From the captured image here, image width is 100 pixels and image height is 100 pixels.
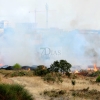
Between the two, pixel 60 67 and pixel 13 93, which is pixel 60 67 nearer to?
pixel 60 67

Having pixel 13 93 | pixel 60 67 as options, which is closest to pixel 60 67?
pixel 60 67

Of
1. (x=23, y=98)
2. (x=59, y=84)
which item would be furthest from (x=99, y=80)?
(x=23, y=98)

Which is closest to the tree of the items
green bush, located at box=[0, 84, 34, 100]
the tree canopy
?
the tree canopy

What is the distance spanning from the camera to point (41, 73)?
4309 cm

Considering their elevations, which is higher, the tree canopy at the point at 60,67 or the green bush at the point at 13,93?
the tree canopy at the point at 60,67

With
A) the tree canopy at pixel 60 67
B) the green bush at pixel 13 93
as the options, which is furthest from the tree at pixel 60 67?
the green bush at pixel 13 93

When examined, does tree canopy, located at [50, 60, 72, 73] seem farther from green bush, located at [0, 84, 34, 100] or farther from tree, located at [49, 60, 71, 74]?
green bush, located at [0, 84, 34, 100]

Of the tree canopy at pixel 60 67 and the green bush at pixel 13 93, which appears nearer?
the green bush at pixel 13 93

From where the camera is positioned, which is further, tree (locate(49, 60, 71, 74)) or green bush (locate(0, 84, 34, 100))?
tree (locate(49, 60, 71, 74))

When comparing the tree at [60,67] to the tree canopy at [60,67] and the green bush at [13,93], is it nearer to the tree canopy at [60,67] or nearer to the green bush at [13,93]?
the tree canopy at [60,67]

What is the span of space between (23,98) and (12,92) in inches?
29.9

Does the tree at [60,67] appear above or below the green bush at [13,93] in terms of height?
above

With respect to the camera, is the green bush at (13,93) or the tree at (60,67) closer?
the green bush at (13,93)

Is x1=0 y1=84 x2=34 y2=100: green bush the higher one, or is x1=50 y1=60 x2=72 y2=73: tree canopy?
x1=50 y1=60 x2=72 y2=73: tree canopy
